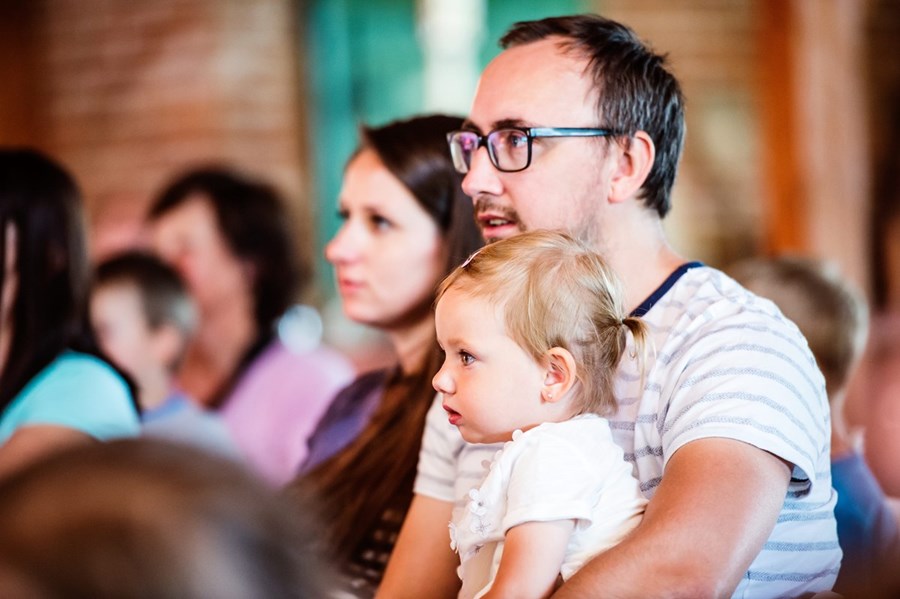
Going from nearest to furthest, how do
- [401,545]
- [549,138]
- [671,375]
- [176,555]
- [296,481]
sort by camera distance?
[176,555]
[671,375]
[549,138]
[401,545]
[296,481]

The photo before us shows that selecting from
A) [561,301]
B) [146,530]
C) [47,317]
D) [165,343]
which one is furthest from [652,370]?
[165,343]

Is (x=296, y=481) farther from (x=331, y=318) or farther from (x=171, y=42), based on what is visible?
(x=171, y=42)

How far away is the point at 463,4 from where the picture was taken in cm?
539

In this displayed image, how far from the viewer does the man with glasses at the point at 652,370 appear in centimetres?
129

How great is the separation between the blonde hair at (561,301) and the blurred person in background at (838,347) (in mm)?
673

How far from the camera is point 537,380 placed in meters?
1.39

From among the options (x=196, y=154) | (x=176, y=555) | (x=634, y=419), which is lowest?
(x=196, y=154)

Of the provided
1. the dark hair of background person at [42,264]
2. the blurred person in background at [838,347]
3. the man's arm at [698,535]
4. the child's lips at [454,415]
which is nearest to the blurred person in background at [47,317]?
the dark hair of background person at [42,264]

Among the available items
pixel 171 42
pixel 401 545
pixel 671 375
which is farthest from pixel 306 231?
pixel 671 375

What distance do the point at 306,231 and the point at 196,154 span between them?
0.68m

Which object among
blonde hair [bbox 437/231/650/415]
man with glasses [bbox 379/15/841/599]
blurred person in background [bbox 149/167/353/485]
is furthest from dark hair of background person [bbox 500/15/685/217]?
blurred person in background [bbox 149/167/353/485]

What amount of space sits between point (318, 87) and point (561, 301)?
4.35m

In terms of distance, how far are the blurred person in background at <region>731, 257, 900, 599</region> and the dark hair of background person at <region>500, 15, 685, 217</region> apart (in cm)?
68

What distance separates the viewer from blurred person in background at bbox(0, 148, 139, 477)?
2209mm
